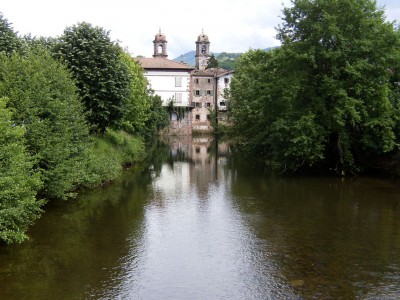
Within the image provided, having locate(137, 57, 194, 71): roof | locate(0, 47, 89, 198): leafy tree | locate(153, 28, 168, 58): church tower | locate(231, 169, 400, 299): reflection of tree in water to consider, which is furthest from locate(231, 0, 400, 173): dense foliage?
locate(153, 28, 168, 58): church tower

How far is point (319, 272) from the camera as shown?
14.3 metres

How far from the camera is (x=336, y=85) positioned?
2989cm

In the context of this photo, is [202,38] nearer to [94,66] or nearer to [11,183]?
[94,66]

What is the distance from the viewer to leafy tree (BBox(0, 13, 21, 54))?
1153 inches

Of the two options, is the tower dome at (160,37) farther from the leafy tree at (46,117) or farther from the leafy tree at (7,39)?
the leafy tree at (46,117)

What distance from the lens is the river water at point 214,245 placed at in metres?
13.2

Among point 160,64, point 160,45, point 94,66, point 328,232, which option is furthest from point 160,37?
point 328,232

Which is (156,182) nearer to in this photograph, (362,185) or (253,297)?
(362,185)

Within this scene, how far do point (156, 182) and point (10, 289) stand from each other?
18.2m

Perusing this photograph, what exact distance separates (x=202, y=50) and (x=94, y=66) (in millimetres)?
70569

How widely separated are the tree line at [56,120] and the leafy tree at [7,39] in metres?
0.07

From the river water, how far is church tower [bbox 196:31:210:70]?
7317 cm

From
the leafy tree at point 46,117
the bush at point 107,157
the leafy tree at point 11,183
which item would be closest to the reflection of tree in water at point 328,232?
the bush at point 107,157

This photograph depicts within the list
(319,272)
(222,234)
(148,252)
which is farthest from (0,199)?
(319,272)
